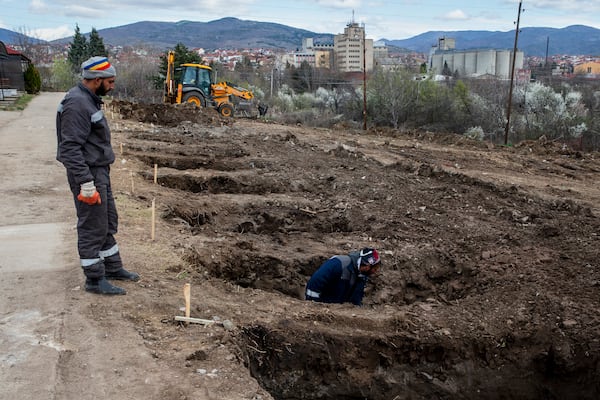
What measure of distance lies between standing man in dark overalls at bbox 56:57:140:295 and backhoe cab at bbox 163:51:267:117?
20.7m

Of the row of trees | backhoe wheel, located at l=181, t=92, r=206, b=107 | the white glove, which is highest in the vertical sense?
the white glove

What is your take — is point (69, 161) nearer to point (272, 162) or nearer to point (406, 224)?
point (406, 224)

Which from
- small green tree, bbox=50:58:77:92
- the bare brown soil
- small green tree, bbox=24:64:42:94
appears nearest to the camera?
the bare brown soil

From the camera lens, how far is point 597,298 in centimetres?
664

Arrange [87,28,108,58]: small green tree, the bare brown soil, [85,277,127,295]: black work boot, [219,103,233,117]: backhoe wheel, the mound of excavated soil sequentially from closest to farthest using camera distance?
1. [85,277,127,295]: black work boot
2. the bare brown soil
3. the mound of excavated soil
4. [219,103,233,117]: backhoe wheel
5. [87,28,108,58]: small green tree

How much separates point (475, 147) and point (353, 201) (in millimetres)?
9498

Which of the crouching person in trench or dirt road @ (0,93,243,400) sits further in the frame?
the crouching person in trench

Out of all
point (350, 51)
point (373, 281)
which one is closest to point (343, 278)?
point (373, 281)

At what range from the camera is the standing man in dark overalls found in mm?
4664

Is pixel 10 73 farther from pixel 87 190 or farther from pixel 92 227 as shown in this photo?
pixel 87 190

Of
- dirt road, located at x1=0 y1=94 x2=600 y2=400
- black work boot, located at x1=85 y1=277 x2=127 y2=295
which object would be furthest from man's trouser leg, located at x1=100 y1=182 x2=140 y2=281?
black work boot, located at x1=85 y1=277 x2=127 y2=295

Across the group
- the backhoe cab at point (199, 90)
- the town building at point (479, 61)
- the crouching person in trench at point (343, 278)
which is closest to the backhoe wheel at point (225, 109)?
the backhoe cab at point (199, 90)

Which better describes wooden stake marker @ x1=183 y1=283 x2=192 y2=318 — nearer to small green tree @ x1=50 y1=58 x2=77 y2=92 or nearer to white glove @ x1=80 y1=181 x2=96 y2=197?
white glove @ x1=80 y1=181 x2=96 y2=197

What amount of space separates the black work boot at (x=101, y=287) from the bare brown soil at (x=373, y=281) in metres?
0.18
